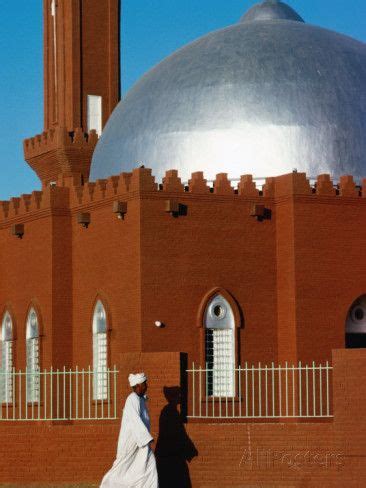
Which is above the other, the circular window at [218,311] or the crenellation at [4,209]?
the crenellation at [4,209]

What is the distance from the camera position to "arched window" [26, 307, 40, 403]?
94.3ft

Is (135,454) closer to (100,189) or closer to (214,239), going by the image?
(214,239)

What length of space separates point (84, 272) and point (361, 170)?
6265 mm

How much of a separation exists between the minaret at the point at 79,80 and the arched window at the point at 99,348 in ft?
28.3

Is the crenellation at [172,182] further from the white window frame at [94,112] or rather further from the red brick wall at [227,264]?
the white window frame at [94,112]

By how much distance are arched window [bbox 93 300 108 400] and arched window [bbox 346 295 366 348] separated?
5036 mm

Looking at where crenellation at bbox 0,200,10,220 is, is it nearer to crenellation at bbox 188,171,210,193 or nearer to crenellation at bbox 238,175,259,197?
crenellation at bbox 188,171,210,193

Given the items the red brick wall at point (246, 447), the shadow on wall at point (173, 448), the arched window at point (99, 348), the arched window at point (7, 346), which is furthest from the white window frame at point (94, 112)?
the shadow on wall at point (173, 448)

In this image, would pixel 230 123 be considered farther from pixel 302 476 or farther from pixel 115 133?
pixel 302 476

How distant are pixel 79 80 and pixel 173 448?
1782 centimetres

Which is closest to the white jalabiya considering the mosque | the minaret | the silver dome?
the mosque

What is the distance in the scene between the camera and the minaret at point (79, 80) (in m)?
35.7

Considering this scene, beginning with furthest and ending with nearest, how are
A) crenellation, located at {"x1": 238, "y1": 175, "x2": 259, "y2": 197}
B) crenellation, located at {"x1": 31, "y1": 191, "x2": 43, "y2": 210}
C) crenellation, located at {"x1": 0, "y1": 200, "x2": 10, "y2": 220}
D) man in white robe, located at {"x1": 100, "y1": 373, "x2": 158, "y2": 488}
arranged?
crenellation, located at {"x1": 0, "y1": 200, "x2": 10, "y2": 220}
crenellation, located at {"x1": 31, "y1": 191, "x2": 43, "y2": 210}
crenellation, located at {"x1": 238, "y1": 175, "x2": 259, "y2": 197}
man in white robe, located at {"x1": 100, "y1": 373, "x2": 158, "y2": 488}

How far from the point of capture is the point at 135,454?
18000 millimetres
